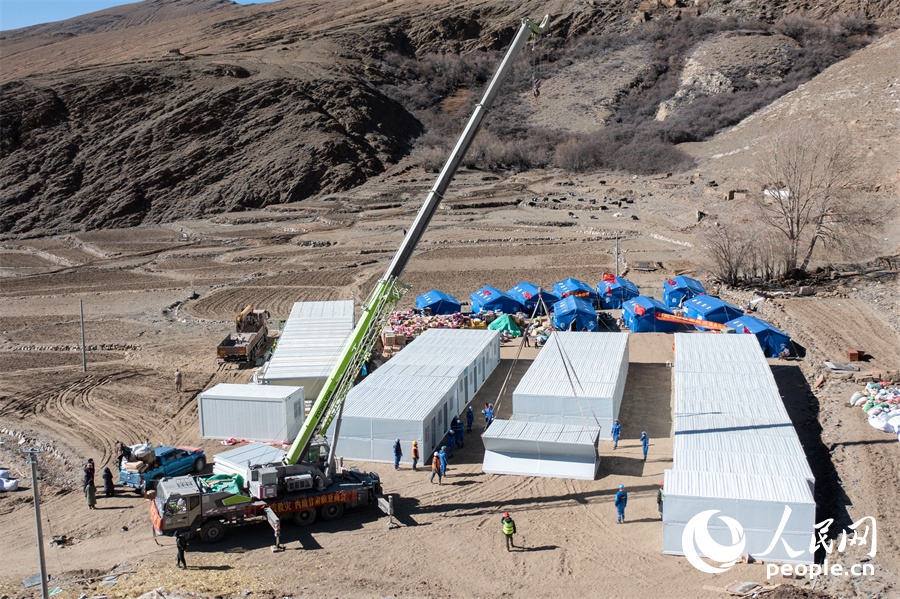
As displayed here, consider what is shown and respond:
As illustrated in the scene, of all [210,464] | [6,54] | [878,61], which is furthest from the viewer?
[6,54]

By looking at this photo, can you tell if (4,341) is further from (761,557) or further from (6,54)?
(6,54)

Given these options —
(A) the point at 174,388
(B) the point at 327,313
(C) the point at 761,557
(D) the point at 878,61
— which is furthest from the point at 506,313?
(D) the point at 878,61

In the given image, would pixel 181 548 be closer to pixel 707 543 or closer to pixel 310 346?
pixel 707 543

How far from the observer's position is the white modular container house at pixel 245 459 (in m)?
16.1

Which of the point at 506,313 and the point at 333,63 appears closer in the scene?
the point at 506,313

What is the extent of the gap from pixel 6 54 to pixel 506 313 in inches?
4488

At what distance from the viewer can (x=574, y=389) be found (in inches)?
794

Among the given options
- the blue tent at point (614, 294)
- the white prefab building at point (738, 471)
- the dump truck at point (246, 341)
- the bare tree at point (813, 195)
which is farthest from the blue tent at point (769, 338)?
the dump truck at point (246, 341)

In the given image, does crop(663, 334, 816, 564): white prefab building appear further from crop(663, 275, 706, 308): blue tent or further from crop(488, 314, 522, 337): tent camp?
crop(663, 275, 706, 308): blue tent

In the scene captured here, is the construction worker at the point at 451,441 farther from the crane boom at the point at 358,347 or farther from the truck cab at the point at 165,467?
the truck cab at the point at 165,467

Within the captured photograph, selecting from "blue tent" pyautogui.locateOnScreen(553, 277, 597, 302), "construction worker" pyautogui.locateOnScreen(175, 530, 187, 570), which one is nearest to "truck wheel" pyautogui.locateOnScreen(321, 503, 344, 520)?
"construction worker" pyautogui.locateOnScreen(175, 530, 187, 570)

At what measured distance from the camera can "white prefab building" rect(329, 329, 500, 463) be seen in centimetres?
1873

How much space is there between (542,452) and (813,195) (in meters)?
23.3

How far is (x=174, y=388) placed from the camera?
82.5 feet
